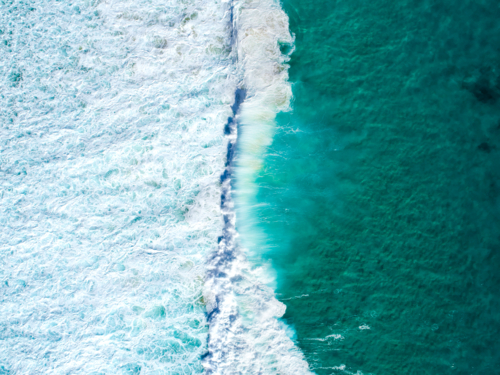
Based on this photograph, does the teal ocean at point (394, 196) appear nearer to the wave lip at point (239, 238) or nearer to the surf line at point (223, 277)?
the wave lip at point (239, 238)

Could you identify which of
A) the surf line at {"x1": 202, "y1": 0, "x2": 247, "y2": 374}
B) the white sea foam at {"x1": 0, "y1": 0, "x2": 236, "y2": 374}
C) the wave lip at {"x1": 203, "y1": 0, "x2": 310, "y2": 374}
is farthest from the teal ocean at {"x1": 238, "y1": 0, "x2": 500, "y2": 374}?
the white sea foam at {"x1": 0, "y1": 0, "x2": 236, "y2": 374}

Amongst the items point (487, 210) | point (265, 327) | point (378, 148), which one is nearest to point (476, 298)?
point (487, 210)

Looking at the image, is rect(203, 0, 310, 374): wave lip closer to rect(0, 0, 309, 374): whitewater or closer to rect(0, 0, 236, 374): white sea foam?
rect(0, 0, 309, 374): whitewater

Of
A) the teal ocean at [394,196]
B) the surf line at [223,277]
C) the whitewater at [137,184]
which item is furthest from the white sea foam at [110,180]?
the teal ocean at [394,196]

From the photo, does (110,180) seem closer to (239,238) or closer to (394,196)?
(239,238)

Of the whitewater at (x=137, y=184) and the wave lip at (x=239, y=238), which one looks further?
the whitewater at (x=137, y=184)
